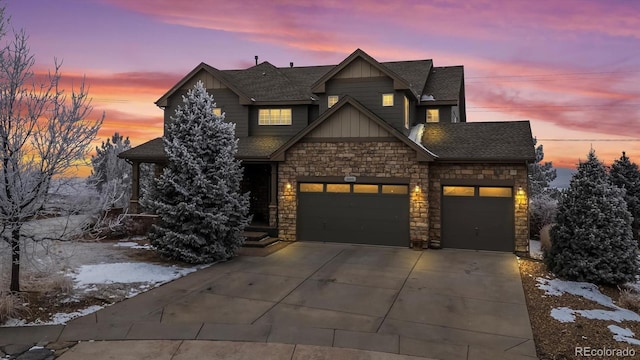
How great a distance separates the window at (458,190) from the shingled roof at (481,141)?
3.93 feet

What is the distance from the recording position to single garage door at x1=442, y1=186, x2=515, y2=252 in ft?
45.8

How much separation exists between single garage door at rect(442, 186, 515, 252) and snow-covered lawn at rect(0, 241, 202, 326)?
9435 millimetres

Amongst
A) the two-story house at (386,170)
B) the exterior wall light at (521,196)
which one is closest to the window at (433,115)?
the two-story house at (386,170)

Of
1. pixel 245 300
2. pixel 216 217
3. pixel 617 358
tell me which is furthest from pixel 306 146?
pixel 617 358

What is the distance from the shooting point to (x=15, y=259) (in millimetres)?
7594

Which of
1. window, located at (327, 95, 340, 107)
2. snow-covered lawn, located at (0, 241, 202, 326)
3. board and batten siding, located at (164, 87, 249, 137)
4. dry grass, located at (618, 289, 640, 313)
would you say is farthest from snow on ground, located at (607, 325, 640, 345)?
board and batten siding, located at (164, 87, 249, 137)

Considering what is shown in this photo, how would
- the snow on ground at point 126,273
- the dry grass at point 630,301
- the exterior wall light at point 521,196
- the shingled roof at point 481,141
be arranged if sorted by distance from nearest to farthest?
the dry grass at point 630,301 < the snow on ground at point 126,273 < the exterior wall light at point 521,196 < the shingled roof at point 481,141

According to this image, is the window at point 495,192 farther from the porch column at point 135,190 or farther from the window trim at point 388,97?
the porch column at point 135,190

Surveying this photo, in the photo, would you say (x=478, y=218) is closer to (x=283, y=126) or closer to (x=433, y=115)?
(x=433, y=115)

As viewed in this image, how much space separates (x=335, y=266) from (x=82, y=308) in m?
6.67

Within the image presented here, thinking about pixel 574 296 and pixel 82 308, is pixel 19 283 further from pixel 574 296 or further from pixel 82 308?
pixel 574 296

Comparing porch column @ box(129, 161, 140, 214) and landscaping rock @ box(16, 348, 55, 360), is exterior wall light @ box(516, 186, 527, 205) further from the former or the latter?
porch column @ box(129, 161, 140, 214)

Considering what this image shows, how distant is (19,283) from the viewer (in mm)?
8227
